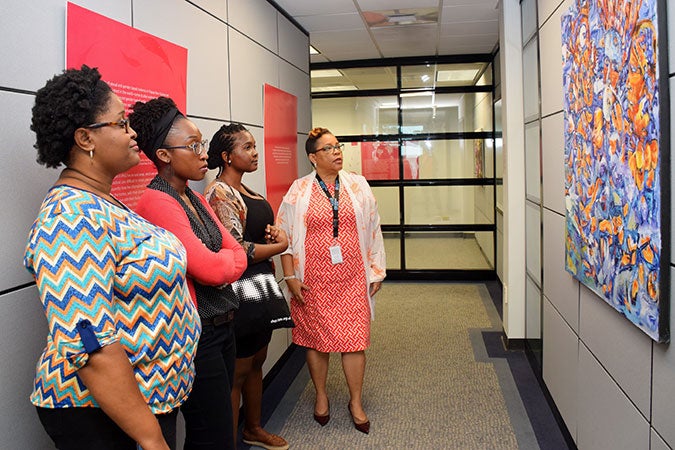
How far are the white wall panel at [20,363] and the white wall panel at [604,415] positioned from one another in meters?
1.86

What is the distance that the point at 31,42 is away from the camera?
1.66 m

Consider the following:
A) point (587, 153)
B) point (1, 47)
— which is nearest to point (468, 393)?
point (587, 153)

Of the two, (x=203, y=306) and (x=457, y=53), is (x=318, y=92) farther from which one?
(x=203, y=306)

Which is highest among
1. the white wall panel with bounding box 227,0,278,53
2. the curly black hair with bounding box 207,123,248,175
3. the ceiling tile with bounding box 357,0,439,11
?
the ceiling tile with bounding box 357,0,439,11

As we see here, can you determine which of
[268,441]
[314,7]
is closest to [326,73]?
[314,7]

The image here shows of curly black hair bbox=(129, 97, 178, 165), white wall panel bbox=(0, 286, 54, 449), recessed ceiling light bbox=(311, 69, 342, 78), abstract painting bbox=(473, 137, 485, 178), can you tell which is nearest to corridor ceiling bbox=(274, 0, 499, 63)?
recessed ceiling light bbox=(311, 69, 342, 78)

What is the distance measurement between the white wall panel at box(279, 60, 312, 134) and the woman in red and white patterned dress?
1313mm

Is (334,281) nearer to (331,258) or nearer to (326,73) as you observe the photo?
(331,258)

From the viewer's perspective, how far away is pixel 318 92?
7.25 metres

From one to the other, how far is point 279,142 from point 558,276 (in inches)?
83.3

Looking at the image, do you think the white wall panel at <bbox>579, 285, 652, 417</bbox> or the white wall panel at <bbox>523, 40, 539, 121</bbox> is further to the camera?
the white wall panel at <bbox>523, 40, 539, 121</bbox>

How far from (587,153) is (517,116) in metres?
1.99

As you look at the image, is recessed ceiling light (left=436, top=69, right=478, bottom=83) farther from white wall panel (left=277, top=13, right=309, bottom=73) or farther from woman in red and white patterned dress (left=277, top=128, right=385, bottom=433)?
woman in red and white patterned dress (left=277, top=128, right=385, bottom=433)

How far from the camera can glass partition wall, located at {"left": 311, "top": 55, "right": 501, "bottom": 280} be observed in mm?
7000
